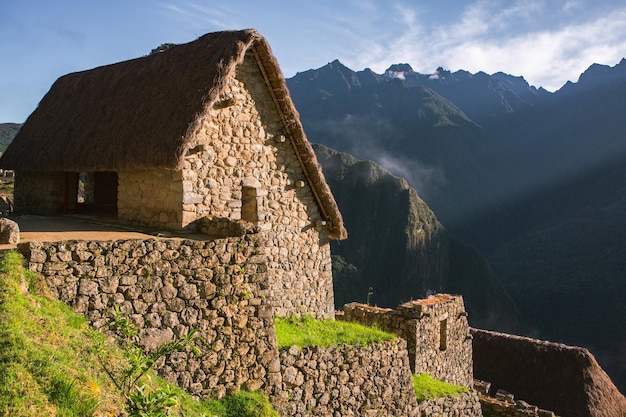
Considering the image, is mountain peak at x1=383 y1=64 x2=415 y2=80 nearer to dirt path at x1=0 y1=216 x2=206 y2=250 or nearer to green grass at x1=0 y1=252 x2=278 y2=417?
dirt path at x1=0 y1=216 x2=206 y2=250

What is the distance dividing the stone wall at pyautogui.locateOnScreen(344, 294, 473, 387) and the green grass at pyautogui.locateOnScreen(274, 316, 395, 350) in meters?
2.38

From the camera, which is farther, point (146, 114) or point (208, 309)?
point (146, 114)

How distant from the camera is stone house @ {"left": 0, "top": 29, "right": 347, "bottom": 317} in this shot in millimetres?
8383


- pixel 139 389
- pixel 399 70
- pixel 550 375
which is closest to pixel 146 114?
pixel 139 389

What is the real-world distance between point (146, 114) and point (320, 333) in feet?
Result: 16.5

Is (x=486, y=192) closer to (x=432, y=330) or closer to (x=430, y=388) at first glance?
(x=432, y=330)

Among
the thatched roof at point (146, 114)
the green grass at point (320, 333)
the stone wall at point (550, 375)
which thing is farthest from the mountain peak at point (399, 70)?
the green grass at point (320, 333)

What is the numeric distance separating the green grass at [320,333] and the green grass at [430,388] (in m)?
1.85

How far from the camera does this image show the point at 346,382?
8.51 meters

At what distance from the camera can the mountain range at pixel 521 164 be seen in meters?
42.6

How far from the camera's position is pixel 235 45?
8.65m

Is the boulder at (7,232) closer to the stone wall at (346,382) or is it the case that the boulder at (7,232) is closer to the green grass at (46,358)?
the green grass at (46,358)

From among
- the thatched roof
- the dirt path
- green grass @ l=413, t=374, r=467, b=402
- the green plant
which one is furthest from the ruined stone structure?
green grass @ l=413, t=374, r=467, b=402

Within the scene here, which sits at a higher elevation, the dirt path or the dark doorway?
the dark doorway
